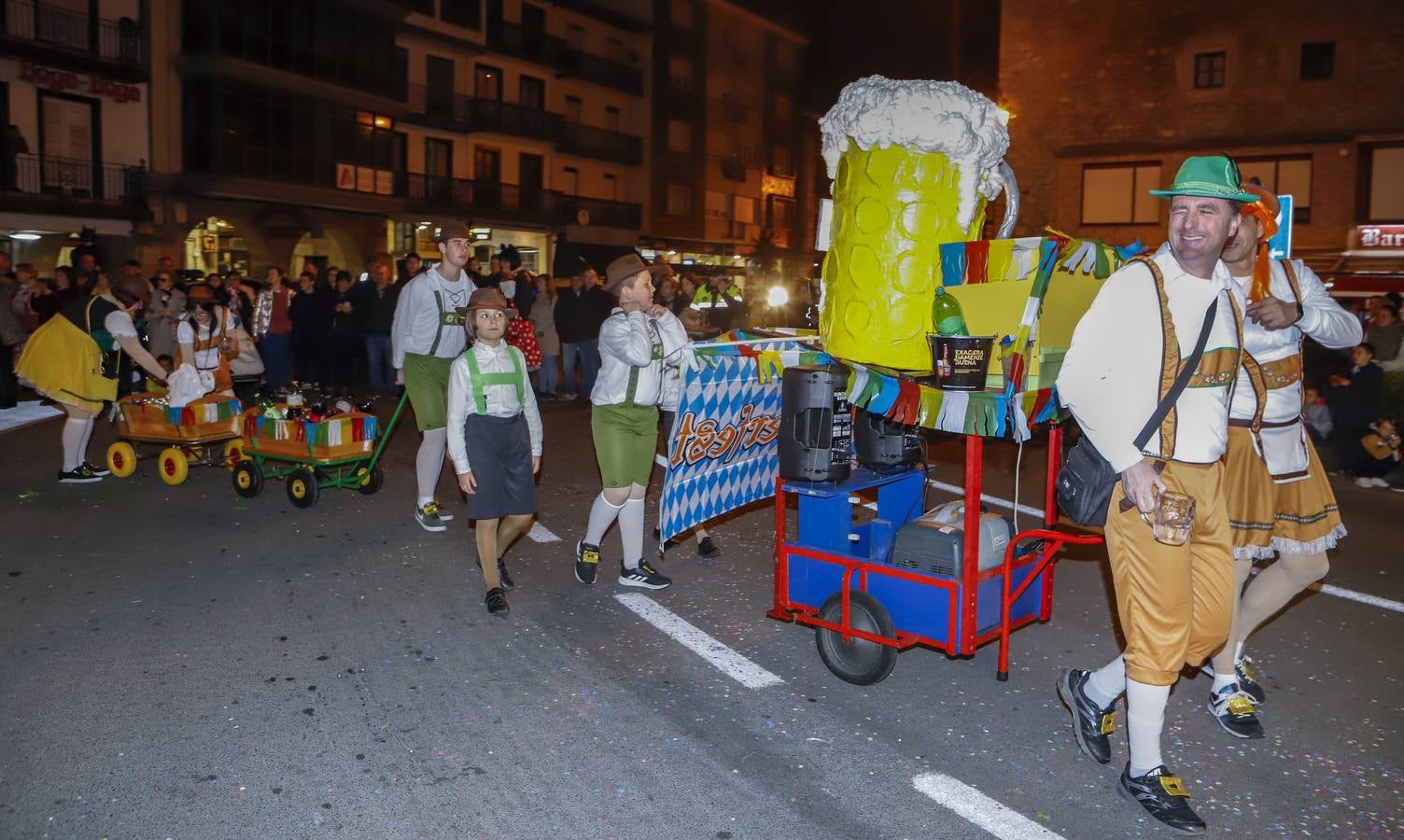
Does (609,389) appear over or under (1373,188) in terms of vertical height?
under

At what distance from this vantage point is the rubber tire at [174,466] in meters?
9.28

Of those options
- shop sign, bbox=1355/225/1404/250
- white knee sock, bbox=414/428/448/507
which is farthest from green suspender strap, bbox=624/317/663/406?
shop sign, bbox=1355/225/1404/250

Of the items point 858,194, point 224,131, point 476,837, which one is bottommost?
point 476,837

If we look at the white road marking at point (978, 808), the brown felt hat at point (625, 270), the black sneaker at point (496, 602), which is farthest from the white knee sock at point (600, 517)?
the white road marking at point (978, 808)

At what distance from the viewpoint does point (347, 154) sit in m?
36.6

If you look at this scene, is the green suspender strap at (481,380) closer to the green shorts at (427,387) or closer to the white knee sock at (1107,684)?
the green shorts at (427,387)

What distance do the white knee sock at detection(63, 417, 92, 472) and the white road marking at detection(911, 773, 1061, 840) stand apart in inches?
333

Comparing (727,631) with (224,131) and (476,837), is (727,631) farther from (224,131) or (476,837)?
(224,131)

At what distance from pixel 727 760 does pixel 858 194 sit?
268 centimetres

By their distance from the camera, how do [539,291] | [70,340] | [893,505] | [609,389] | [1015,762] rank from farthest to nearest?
[539,291], [70,340], [609,389], [893,505], [1015,762]

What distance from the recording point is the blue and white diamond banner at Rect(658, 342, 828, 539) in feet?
18.2

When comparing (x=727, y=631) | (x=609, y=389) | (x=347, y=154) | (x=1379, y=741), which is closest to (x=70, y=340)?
(x=609, y=389)

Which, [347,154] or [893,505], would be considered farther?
[347,154]

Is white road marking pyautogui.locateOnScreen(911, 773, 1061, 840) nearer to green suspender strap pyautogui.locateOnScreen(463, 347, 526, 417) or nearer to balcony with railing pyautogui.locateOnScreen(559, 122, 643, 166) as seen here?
green suspender strap pyautogui.locateOnScreen(463, 347, 526, 417)
